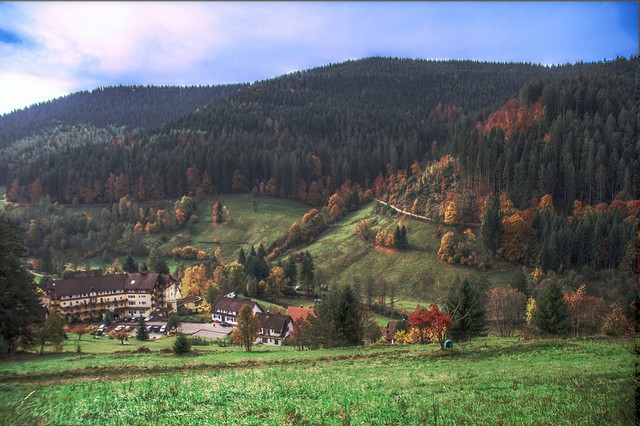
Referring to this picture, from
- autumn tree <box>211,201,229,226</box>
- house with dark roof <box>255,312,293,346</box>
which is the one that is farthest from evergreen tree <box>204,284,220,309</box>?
autumn tree <box>211,201,229,226</box>

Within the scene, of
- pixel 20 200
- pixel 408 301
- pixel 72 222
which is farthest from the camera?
pixel 20 200

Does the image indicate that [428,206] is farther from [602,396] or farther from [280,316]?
[602,396]

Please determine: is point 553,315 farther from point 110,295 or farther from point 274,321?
point 110,295

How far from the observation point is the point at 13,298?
40.6 m

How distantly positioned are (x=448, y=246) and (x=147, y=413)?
95237mm

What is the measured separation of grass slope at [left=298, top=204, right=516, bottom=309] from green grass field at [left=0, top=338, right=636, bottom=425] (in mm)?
61351

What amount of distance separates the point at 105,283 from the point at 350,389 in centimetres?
9448

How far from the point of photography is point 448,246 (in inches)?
4171

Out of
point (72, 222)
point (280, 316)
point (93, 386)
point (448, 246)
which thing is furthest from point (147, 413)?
point (72, 222)

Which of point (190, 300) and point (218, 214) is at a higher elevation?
point (218, 214)

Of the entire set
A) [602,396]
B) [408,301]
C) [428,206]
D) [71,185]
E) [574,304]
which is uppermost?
[71,185]

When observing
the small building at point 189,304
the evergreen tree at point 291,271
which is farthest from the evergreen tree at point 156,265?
the evergreen tree at point 291,271

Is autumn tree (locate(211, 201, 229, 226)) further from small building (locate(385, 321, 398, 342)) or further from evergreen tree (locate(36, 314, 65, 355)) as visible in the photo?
evergreen tree (locate(36, 314, 65, 355))

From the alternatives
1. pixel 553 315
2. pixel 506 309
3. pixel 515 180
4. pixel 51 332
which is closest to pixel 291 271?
pixel 506 309
